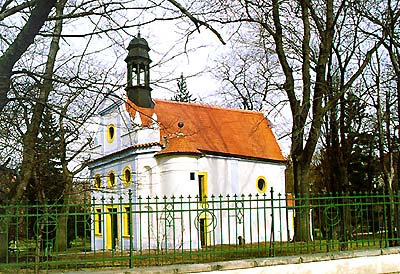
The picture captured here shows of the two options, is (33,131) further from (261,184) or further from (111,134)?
(261,184)

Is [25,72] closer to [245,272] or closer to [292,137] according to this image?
[245,272]

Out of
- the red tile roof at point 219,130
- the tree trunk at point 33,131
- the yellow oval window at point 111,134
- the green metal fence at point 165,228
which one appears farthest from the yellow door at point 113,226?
the yellow oval window at point 111,134

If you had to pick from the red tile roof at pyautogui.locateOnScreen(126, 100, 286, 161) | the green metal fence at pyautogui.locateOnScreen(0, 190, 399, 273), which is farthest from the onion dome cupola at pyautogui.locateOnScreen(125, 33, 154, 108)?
the green metal fence at pyautogui.locateOnScreen(0, 190, 399, 273)

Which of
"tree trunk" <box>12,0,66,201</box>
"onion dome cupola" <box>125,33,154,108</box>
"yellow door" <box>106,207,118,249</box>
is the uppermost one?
"onion dome cupola" <box>125,33,154,108</box>

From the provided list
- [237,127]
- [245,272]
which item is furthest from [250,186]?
[245,272]

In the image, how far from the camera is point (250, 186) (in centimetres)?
3195

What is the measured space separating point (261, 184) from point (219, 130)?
420 cm

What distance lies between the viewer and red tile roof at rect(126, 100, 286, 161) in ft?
98.8

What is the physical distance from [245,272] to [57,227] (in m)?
3.18

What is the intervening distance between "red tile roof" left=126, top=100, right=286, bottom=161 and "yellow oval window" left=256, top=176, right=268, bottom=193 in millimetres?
1343

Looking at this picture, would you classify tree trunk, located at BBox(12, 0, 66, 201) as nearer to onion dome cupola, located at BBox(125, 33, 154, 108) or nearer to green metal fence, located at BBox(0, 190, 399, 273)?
green metal fence, located at BBox(0, 190, 399, 273)

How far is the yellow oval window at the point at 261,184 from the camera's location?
3241cm

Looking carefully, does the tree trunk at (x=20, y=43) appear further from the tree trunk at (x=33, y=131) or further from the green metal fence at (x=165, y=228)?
the tree trunk at (x=33, y=131)

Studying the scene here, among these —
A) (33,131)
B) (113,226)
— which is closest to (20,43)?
(113,226)
